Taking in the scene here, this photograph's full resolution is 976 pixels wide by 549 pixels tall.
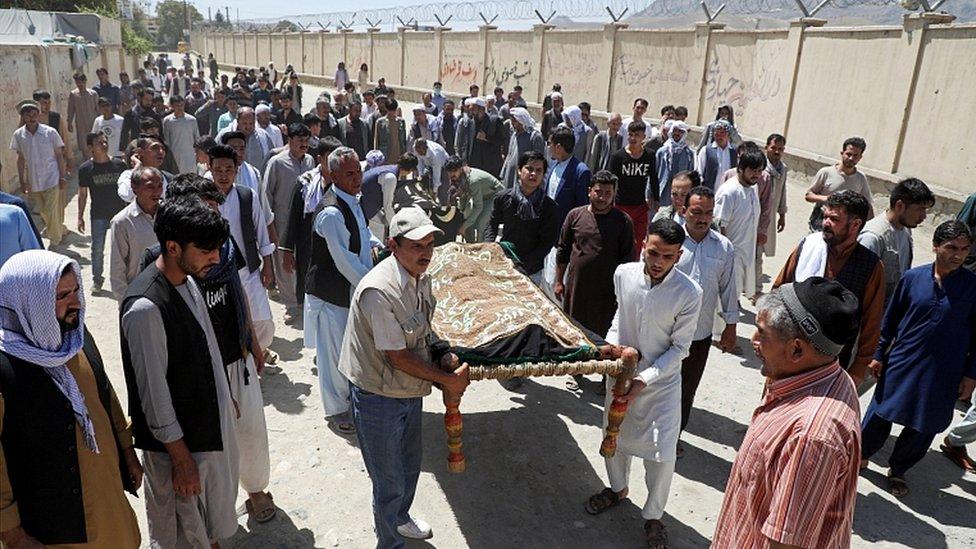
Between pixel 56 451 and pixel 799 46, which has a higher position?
pixel 799 46

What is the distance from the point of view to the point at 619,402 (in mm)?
3561

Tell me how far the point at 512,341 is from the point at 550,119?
875cm

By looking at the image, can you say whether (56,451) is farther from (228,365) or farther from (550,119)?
(550,119)

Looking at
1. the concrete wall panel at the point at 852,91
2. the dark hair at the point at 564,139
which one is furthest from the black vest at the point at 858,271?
A: the concrete wall panel at the point at 852,91

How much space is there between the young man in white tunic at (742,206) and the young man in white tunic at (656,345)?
2643 mm

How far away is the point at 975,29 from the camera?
33.0ft

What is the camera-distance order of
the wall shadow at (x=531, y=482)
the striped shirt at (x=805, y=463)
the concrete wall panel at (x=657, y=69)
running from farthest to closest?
the concrete wall panel at (x=657, y=69) < the wall shadow at (x=531, y=482) < the striped shirt at (x=805, y=463)

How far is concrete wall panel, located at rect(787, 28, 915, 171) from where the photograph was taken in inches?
454

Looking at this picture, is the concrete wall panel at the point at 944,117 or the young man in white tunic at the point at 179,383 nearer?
the young man in white tunic at the point at 179,383

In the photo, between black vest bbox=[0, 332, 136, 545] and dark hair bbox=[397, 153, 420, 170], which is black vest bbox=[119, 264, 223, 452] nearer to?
black vest bbox=[0, 332, 136, 545]

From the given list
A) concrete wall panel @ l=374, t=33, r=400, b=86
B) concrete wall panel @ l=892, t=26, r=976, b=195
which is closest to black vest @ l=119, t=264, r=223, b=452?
concrete wall panel @ l=892, t=26, r=976, b=195

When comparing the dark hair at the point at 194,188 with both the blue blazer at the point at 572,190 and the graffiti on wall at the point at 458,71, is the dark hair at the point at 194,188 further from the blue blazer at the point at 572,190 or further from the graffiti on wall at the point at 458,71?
the graffiti on wall at the point at 458,71

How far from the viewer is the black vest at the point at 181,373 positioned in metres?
2.65

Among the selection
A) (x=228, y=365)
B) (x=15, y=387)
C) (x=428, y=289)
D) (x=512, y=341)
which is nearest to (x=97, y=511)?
(x=15, y=387)
